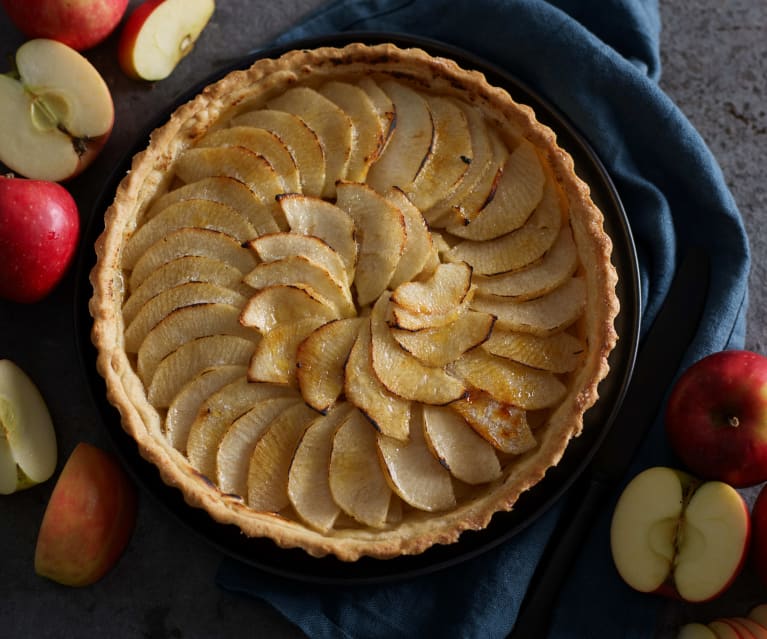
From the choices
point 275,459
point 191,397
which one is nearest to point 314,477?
point 275,459

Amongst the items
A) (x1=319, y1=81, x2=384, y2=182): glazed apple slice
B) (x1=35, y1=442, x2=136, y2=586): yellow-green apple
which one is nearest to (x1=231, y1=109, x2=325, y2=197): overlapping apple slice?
(x1=319, y1=81, x2=384, y2=182): glazed apple slice

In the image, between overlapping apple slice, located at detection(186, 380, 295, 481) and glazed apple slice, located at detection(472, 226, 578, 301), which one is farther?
glazed apple slice, located at detection(472, 226, 578, 301)

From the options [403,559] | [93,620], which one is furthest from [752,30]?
[93,620]

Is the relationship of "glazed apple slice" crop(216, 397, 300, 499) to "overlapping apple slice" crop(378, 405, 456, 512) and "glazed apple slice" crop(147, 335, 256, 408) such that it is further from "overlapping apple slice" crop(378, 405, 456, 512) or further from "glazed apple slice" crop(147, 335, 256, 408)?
"overlapping apple slice" crop(378, 405, 456, 512)

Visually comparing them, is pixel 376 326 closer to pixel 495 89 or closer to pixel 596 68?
pixel 495 89

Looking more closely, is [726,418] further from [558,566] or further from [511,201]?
[511,201]

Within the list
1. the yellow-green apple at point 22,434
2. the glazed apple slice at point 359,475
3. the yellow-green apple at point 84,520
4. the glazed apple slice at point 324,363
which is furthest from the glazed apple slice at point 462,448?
the yellow-green apple at point 22,434
